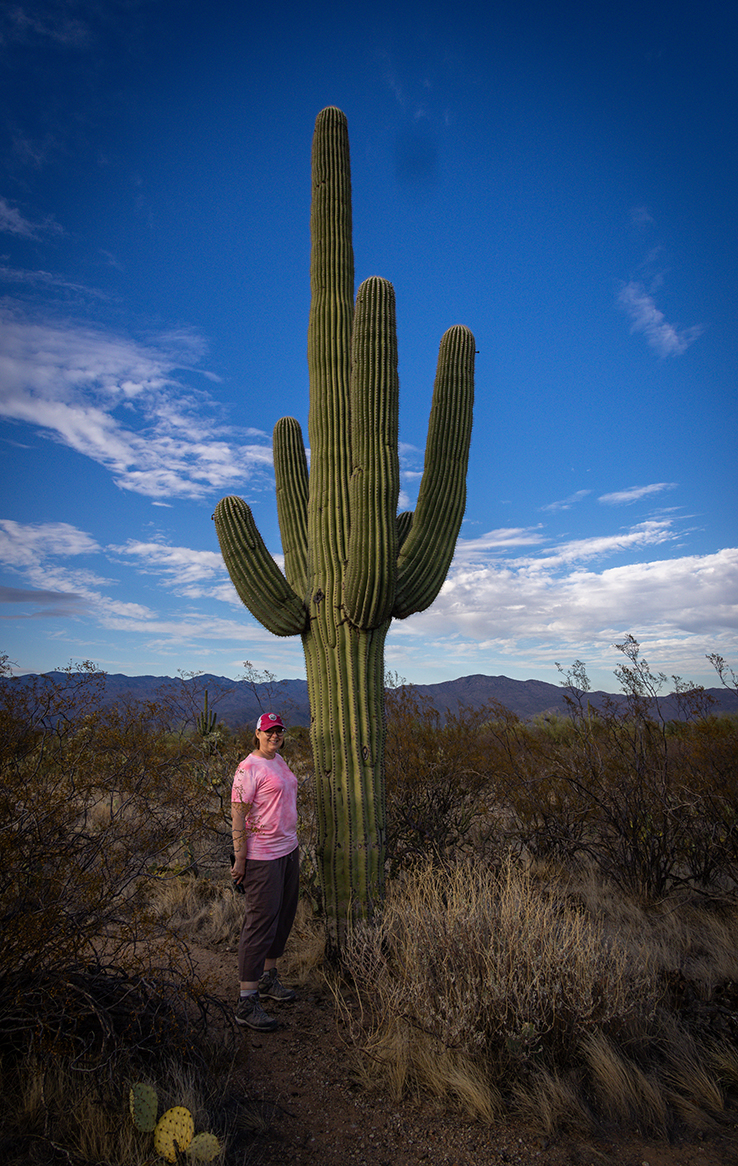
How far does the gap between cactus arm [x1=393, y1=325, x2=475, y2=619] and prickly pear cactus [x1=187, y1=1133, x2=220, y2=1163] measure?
3.73 meters

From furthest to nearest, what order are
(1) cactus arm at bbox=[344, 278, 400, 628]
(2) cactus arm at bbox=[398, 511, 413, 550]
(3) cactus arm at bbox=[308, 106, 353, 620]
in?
(2) cactus arm at bbox=[398, 511, 413, 550]
(3) cactus arm at bbox=[308, 106, 353, 620]
(1) cactus arm at bbox=[344, 278, 400, 628]

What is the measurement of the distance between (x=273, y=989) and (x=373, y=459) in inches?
161

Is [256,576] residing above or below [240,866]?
above

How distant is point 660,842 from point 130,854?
15.6ft

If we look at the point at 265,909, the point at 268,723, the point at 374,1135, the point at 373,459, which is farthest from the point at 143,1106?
the point at 373,459

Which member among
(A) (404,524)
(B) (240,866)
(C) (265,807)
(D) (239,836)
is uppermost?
(A) (404,524)

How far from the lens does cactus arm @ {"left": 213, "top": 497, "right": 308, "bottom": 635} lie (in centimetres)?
539

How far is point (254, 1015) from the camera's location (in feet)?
12.8

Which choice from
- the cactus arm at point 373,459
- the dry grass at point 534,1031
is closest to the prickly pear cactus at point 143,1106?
the dry grass at point 534,1031

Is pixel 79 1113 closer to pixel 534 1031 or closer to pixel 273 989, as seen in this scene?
pixel 273 989

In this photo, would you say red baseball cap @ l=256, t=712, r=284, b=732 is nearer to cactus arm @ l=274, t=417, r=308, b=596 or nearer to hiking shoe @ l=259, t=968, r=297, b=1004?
cactus arm @ l=274, t=417, r=308, b=596

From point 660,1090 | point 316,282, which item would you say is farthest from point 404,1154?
point 316,282

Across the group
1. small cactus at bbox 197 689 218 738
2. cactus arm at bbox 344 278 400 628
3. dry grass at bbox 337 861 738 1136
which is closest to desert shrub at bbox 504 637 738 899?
dry grass at bbox 337 861 738 1136

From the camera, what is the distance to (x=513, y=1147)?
2.86 m
